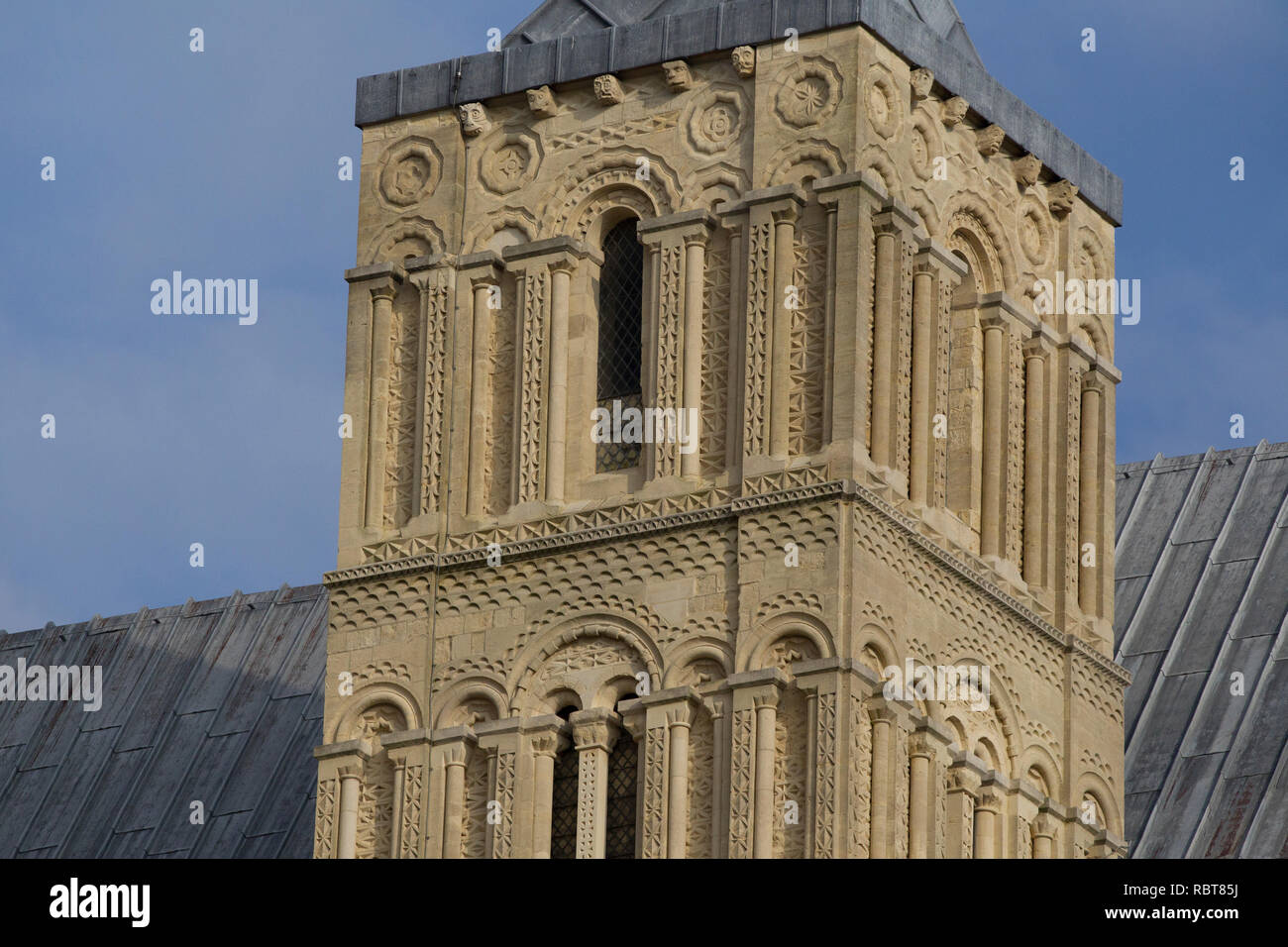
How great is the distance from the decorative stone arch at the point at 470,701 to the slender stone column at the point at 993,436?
5.93m

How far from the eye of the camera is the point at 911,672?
52.2m

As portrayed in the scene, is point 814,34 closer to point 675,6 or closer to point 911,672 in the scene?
point 675,6

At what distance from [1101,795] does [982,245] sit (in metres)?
6.59

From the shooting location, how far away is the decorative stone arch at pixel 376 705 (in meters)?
53.4

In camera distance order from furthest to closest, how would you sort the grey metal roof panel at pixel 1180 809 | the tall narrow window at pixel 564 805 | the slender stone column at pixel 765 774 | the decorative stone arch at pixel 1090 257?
the grey metal roof panel at pixel 1180 809, the decorative stone arch at pixel 1090 257, the tall narrow window at pixel 564 805, the slender stone column at pixel 765 774

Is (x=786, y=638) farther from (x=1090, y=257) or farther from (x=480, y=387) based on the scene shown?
(x=1090, y=257)

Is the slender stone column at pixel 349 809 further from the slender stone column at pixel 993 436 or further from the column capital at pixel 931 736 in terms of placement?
the slender stone column at pixel 993 436

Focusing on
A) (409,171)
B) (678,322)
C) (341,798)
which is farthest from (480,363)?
(341,798)

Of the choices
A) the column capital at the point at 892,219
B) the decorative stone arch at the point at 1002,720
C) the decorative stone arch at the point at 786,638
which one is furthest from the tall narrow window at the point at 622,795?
the column capital at the point at 892,219

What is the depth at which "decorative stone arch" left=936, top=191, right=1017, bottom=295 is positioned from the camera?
180ft

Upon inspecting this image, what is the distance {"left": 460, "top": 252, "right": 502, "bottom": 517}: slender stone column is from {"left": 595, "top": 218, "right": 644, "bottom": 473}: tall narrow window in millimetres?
1265

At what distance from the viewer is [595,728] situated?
171 feet
